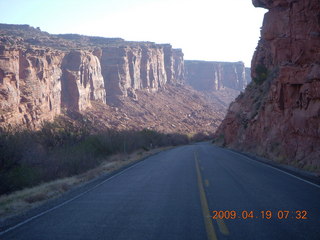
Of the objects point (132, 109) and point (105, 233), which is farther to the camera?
Answer: point (132, 109)

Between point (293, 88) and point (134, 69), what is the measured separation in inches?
3257

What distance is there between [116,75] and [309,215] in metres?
89.9

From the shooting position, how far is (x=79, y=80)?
7288 centimetres

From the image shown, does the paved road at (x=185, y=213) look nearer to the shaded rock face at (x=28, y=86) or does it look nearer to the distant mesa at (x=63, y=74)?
the shaded rock face at (x=28, y=86)

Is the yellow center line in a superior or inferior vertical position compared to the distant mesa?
inferior

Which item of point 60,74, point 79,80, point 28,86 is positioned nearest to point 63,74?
point 79,80

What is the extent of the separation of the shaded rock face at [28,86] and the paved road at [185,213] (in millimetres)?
30452

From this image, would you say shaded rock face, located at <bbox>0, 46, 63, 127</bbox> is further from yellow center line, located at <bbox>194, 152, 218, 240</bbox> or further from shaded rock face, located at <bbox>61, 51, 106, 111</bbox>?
yellow center line, located at <bbox>194, 152, 218, 240</bbox>

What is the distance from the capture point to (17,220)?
1019cm

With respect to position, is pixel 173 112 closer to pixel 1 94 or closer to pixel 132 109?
pixel 132 109

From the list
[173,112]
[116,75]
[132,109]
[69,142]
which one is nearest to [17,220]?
[69,142]
